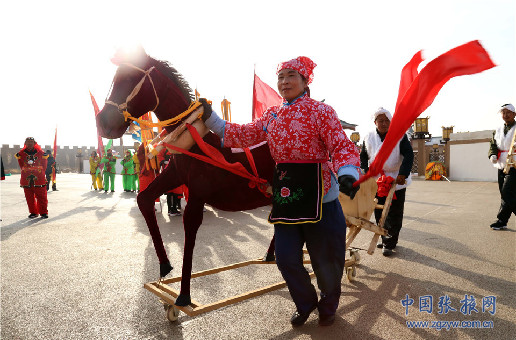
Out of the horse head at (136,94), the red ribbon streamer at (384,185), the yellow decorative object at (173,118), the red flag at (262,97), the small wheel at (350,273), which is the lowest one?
the small wheel at (350,273)

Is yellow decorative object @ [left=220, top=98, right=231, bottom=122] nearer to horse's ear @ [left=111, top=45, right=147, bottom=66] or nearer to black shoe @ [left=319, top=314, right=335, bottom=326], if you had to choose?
horse's ear @ [left=111, top=45, right=147, bottom=66]

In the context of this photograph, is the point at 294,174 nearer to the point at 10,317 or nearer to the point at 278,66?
the point at 278,66

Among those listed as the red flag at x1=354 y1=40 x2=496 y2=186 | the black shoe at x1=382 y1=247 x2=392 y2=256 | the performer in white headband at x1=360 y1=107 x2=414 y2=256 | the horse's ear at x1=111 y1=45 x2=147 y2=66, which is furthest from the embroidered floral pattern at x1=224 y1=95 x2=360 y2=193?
the black shoe at x1=382 y1=247 x2=392 y2=256

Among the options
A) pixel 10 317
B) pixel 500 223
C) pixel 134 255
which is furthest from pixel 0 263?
pixel 500 223

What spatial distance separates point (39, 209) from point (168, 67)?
743cm

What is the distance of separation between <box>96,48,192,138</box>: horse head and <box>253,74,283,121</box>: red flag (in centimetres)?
299

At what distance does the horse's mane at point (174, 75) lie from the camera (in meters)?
2.68

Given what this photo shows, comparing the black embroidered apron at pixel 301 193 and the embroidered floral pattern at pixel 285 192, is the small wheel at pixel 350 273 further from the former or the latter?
the embroidered floral pattern at pixel 285 192

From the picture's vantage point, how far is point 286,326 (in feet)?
8.23

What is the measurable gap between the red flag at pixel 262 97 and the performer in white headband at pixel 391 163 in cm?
185

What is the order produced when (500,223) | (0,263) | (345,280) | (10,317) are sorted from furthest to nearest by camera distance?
(500,223), (0,263), (345,280), (10,317)

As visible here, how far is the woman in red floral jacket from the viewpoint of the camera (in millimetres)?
2244

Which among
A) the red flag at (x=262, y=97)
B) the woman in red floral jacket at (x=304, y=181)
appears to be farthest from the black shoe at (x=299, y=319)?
the red flag at (x=262, y=97)

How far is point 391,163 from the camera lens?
428 centimetres
